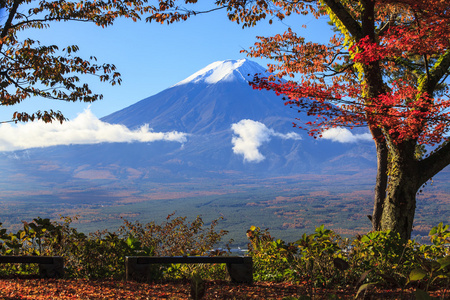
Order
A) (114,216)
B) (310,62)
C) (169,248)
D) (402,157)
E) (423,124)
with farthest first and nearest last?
1. (114,216)
2. (310,62)
3. (169,248)
4. (402,157)
5. (423,124)

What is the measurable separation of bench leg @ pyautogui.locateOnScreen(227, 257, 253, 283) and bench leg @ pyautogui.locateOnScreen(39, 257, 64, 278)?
2.50m

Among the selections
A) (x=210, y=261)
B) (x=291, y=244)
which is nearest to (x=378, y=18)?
(x=291, y=244)

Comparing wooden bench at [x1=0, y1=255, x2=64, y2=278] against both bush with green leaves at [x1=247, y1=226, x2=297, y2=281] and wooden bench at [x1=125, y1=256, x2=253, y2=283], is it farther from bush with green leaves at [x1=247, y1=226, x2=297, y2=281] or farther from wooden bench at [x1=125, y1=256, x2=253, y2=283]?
bush with green leaves at [x1=247, y1=226, x2=297, y2=281]

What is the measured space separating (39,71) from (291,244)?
700 cm

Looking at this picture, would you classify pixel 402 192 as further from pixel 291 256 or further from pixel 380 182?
pixel 291 256

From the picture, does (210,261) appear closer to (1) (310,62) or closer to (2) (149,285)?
(2) (149,285)

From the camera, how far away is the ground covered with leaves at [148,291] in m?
5.23

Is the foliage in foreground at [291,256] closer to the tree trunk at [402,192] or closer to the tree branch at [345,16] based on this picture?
the tree trunk at [402,192]

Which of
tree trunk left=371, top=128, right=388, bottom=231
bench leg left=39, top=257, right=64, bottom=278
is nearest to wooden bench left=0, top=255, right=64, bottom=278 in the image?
bench leg left=39, top=257, right=64, bottom=278

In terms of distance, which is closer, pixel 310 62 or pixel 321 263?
pixel 321 263

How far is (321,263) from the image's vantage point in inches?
238

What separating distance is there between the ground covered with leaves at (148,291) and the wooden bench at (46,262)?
0.50ft

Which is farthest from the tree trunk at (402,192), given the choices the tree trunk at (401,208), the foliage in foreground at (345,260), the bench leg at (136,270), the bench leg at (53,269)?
the bench leg at (53,269)

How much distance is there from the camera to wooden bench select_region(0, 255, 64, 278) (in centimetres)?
628
